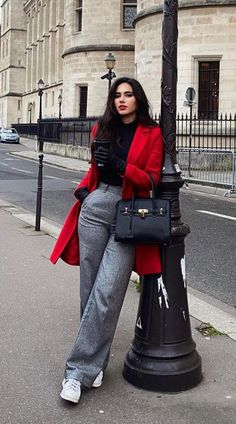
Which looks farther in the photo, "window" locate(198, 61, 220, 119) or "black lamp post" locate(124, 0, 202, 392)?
"window" locate(198, 61, 220, 119)

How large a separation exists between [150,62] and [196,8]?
149 inches

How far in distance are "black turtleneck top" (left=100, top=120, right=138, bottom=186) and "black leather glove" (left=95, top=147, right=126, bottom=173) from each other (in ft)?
0.09

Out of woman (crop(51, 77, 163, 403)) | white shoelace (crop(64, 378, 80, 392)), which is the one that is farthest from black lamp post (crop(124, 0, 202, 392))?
white shoelace (crop(64, 378, 80, 392))

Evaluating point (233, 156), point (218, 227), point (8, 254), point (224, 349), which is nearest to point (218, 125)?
point (233, 156)

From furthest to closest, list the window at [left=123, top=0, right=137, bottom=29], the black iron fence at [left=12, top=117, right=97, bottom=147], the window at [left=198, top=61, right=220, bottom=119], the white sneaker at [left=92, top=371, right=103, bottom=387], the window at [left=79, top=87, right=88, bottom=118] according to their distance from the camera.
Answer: the window at [left=79, top=87, right=88, bottom=118] → the window at [left=123, top=0, right=137, bottom=29] → the black iron fence at [left=12, top=117, right=97, bottom=147] → the window at [left=198, top=61, right=220, bottom=119] → the white sneaker at [left=92, top=371, right=103, bottom=387]

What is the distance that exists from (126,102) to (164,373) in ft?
5.47

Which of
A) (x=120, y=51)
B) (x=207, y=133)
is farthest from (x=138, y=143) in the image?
(x=120, y=51)

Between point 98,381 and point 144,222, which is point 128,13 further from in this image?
point 98,381

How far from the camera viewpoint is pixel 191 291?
240 inches

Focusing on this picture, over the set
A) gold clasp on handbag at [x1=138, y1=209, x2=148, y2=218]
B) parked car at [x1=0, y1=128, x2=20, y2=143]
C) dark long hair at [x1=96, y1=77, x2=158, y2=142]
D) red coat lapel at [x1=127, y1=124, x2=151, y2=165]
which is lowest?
gold clasp on handbag at [x1=138, y1=209, x2=148, y2=218]

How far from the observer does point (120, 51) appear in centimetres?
4372

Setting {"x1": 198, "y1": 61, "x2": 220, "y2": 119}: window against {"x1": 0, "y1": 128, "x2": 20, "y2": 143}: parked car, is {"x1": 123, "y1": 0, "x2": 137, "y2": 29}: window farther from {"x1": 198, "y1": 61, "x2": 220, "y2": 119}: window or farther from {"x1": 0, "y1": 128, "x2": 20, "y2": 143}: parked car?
{"x1": 198, "y1": 61, "x2": 220, "y2": 119}: window

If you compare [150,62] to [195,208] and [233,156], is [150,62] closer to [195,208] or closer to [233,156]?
[233,156]

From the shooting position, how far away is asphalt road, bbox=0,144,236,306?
6746mm
